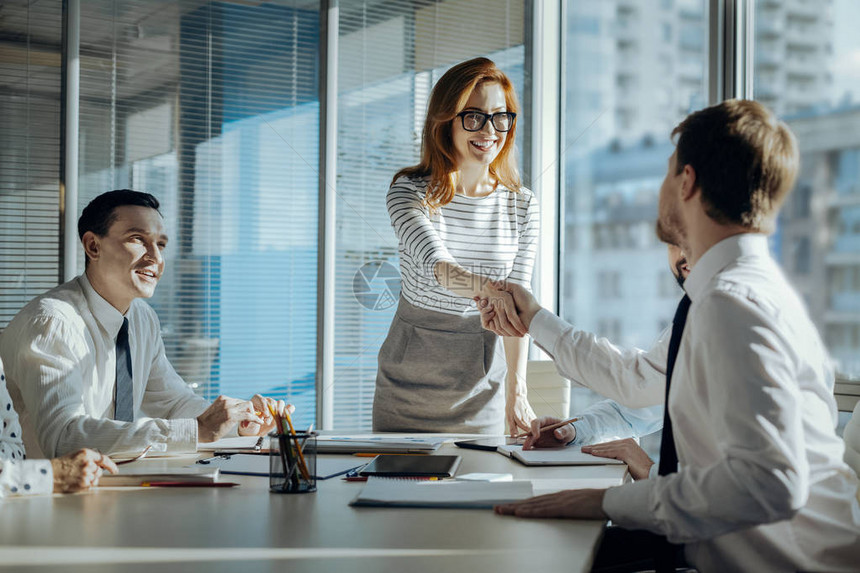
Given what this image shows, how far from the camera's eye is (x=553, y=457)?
1.83m

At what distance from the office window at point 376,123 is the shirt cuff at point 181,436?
229 cm

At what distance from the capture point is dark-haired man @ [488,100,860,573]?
1125mm

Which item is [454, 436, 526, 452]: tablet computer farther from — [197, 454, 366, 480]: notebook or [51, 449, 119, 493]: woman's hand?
[51, 449, 119, 493]: woman's hand

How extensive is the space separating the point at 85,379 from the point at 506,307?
43.8 inches

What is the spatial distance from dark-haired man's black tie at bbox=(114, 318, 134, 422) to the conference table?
715mm

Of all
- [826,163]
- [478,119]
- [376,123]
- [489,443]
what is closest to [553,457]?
[489,443]

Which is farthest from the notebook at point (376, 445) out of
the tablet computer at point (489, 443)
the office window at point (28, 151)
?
the office window at point (28, 151)

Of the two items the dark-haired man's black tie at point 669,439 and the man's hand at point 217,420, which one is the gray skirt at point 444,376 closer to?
the man's hand at point 217,420

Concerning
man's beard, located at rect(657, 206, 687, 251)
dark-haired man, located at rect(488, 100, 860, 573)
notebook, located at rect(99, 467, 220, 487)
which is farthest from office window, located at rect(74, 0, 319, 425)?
dark-haired man, located at rect(488, 100, 860, 573)

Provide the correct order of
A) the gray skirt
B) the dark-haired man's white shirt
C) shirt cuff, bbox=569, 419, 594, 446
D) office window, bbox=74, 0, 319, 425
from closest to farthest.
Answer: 1. the dark-haired man's white shirt
2. shirt cuff, bbox=569, 419, 594, 446
3. the gray skirt
4. office window, bbox=74, 0, 319, 425

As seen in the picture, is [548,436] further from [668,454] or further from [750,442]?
[750,442]

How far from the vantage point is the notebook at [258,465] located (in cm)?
169

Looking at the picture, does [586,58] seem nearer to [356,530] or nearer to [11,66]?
[11,66]

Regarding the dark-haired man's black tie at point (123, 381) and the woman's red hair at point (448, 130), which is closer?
the dark-haired man's black tie at point (123, 381)
